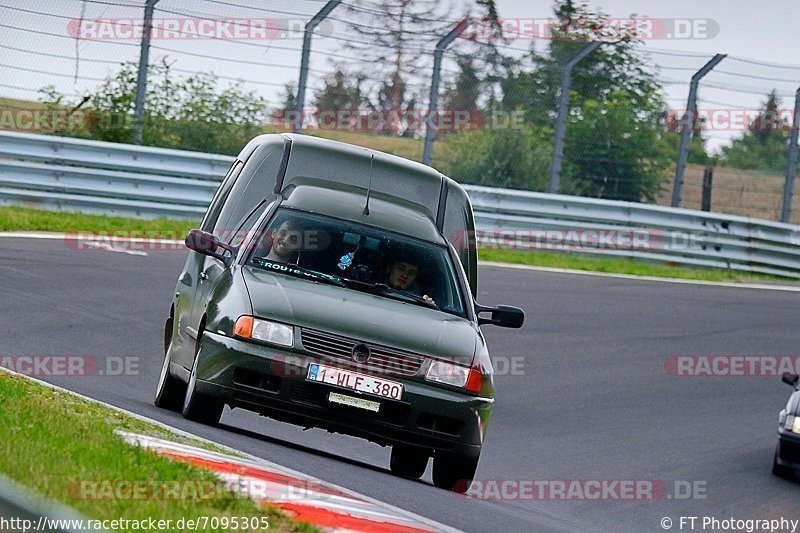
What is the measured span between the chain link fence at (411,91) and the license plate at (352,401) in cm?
1204

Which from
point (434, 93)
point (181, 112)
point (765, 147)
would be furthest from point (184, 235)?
point (765, 147)

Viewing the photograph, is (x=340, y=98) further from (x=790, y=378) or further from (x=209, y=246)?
(x=209, y=246)

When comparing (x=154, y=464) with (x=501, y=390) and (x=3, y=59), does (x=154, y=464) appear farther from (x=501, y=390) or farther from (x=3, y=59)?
(x=3, y=59)

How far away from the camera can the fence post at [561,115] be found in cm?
2236

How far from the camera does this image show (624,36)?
894 inches

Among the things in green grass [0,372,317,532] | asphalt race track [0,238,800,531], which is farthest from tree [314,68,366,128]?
green grass [0,372,317,532]

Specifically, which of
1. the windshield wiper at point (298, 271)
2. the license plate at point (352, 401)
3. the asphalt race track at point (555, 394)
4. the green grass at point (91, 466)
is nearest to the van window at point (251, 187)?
the windshield wiper at point (298, 271)

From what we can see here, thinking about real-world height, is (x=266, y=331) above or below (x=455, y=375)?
above

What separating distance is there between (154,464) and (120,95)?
52.6 feet

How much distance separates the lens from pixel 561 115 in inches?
900

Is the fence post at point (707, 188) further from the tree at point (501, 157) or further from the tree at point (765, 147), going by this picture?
the tree at point (501, 157)

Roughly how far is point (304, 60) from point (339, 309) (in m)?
13.0

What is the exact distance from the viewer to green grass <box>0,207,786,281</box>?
1848cm

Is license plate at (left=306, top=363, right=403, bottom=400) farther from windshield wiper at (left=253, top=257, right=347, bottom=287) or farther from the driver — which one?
the driver
